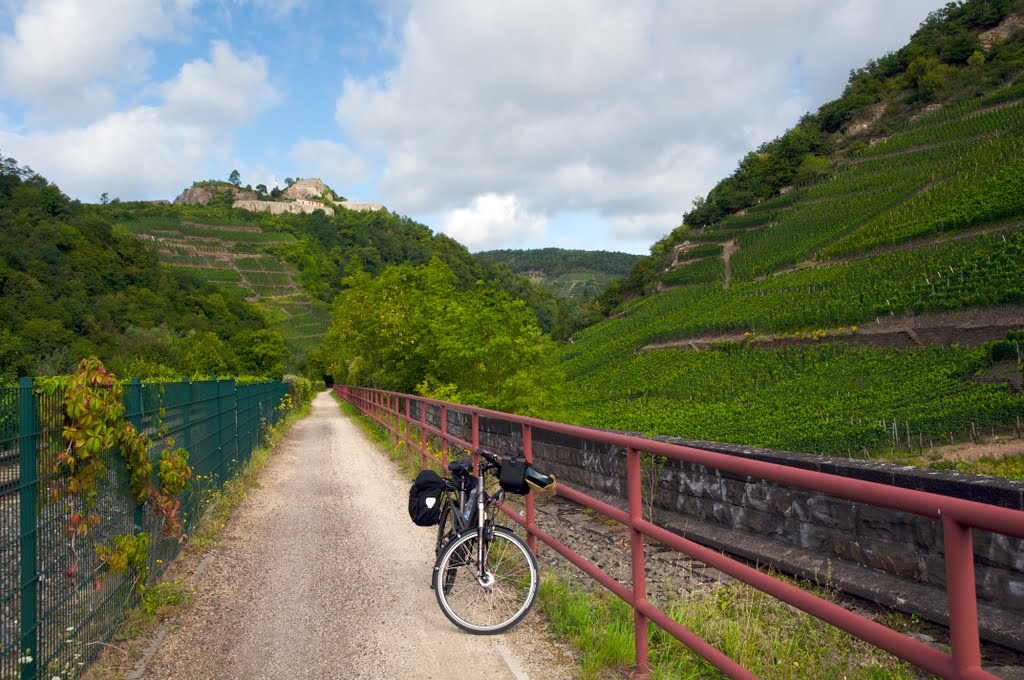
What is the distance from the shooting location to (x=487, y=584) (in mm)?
4656

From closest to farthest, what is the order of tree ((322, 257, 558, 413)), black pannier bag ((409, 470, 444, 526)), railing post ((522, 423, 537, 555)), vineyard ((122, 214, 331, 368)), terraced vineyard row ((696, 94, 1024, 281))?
black pannier bag ((409, 470, 444, 526)), railing post ((522, 423, 537, 555)), tree ((322, 257, 558, 413)), terraced vineyard row ((696, 94, 1024, 281)), vineyard ((122, 214, 331, 368))

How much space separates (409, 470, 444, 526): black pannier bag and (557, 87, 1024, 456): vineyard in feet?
27.6

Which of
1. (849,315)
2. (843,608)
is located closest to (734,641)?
(843,608)

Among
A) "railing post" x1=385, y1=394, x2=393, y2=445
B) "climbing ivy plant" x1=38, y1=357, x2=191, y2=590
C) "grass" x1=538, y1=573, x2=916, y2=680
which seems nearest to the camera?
"grass" x1=538, y1=573, x2=916, y2=680

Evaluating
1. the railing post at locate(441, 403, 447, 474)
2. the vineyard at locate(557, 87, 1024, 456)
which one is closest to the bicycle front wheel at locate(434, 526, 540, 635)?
the railing post at locate(441, 403, 447, 474)

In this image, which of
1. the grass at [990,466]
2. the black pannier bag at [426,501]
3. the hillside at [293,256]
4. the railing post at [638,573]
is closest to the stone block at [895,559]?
the railing post at [638,573]

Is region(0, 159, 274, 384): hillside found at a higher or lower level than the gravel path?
higher

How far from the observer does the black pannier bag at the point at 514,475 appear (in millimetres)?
4574

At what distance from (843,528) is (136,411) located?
543 cm

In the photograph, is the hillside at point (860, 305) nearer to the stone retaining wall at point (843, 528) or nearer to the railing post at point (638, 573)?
the stone retaining wall at point (843, 528)

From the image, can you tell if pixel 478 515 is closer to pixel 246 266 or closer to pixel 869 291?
pixel 869 291

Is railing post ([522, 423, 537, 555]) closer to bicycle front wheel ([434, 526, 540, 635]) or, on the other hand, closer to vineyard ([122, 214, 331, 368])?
bicycle front wheel ([434, 526, 540, 635])

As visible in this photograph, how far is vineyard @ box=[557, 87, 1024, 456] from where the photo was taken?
24.3m

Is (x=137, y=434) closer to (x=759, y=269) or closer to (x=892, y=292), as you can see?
(x=892, y=292)
